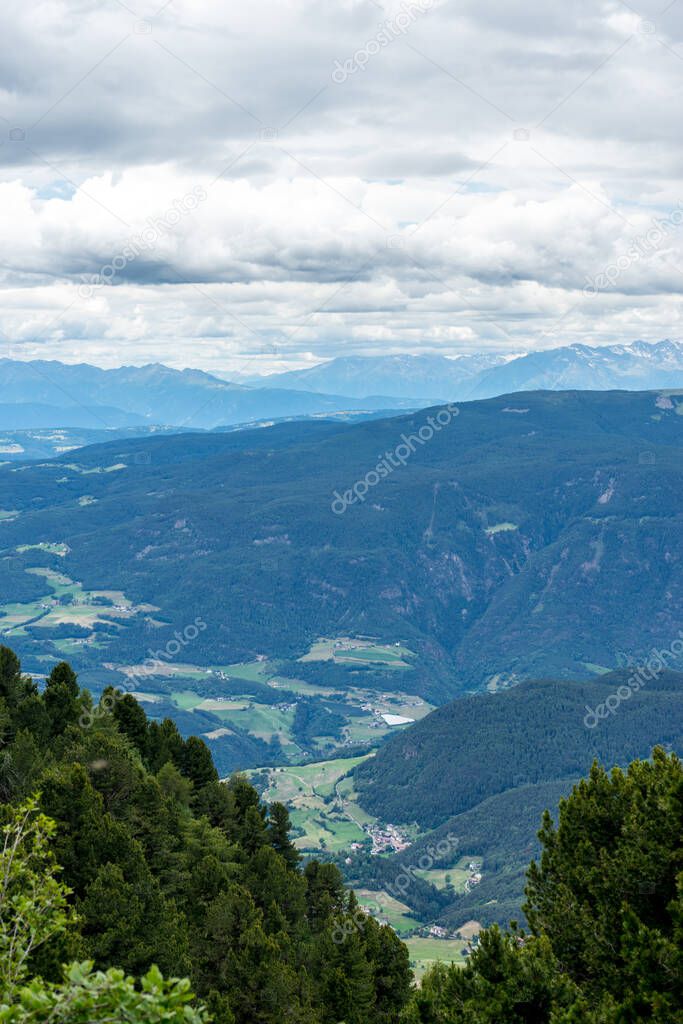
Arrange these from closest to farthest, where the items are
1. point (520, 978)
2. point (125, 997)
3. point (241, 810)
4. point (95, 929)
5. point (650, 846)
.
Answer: point (125, 997) < point (520, 978) < point (650, 846) < point (95, 929) < point (241, 810)

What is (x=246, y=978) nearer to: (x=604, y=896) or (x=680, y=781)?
(x=604, y=896)

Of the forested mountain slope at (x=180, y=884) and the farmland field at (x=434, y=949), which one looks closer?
the forested mountain slope at (x=180, y=884)

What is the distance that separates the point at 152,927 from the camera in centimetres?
4472

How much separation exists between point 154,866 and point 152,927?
12498 mm

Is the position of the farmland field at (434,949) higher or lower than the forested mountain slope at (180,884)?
lower

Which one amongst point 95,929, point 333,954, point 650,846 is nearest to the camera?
point 650,846

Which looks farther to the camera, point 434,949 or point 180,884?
point 434,949

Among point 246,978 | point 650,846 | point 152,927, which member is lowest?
point 246,978

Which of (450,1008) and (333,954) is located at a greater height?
(450,1008)

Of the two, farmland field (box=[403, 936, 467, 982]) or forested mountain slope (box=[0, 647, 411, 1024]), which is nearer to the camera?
forested mountain slope (box=[0, 647, 411, 1024])

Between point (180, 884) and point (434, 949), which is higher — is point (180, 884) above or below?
above

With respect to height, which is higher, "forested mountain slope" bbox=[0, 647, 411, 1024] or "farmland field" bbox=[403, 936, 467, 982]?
"forested mountain slope" bbox=[0, 647, 411, 1024]

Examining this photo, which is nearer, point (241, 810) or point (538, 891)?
point (538, 891)

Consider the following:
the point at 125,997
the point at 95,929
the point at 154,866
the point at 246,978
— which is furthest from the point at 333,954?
the point at 125,997
